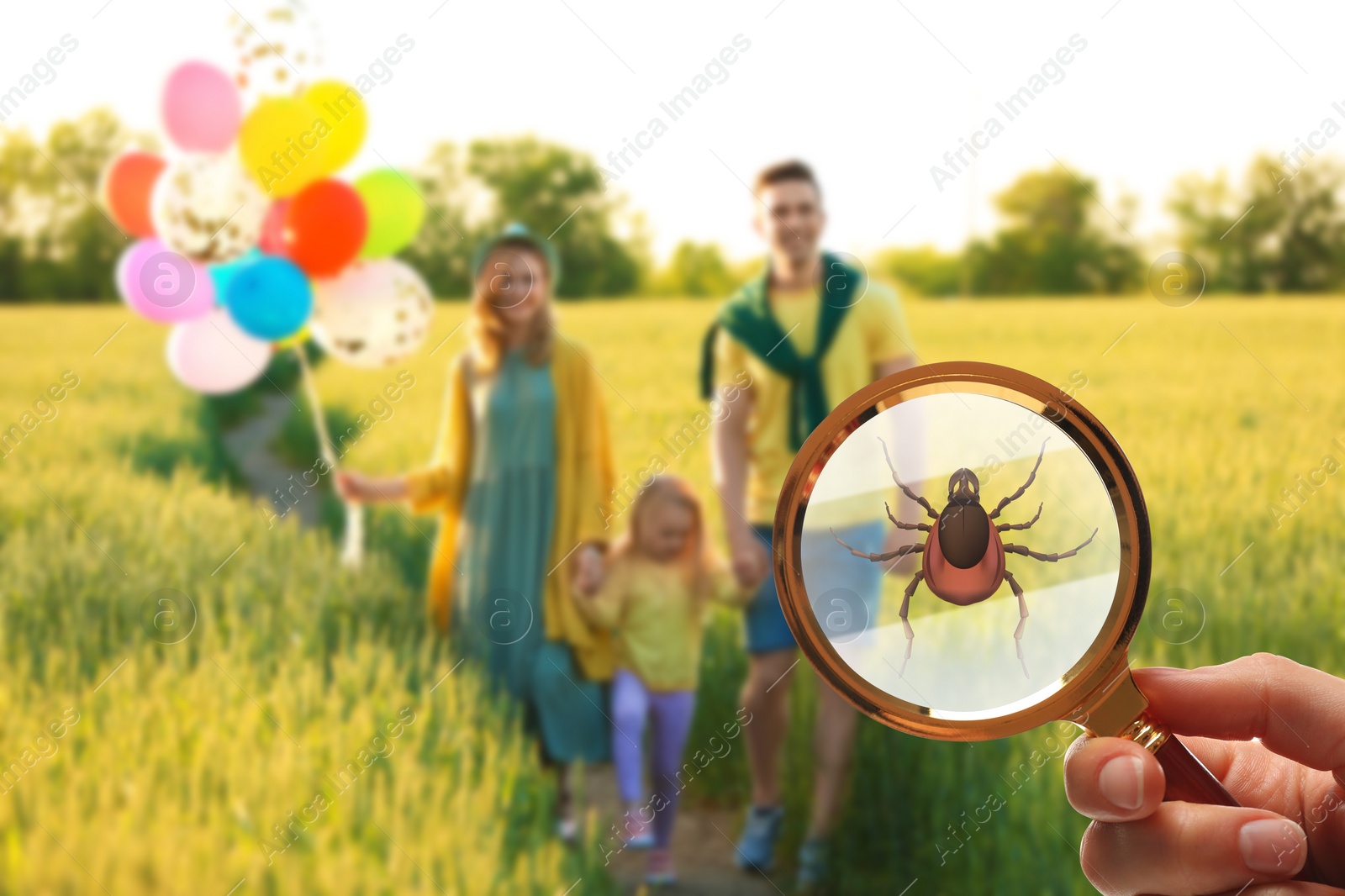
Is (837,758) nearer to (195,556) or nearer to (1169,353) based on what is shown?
(195,556)

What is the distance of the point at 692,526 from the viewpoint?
11.2 ft

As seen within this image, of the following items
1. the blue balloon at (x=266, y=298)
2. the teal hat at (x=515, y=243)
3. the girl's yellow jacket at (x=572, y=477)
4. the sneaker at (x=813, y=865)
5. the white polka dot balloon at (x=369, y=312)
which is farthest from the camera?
the white polka dot balloon at (x=369, y=312)

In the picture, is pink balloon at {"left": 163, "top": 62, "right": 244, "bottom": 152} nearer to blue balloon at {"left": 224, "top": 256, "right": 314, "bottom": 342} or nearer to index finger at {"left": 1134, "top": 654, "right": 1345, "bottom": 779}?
blue balloon at {"left": 224, "top": 256, "right": 314, "bottom": 342}

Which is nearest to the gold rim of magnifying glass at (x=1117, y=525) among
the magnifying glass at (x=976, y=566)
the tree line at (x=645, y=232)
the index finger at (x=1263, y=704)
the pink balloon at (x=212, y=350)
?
the magnifying glass at (x=976, y=566)

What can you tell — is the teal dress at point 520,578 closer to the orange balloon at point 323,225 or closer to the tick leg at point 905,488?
the orange balloon at point 323,225

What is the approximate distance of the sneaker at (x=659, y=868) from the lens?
3328mm

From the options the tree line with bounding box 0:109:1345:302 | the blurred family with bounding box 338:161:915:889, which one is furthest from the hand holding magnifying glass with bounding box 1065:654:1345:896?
the tree line with bounding box 0:109:1345:302

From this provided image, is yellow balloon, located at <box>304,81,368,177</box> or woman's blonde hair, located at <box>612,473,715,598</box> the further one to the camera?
yellow balloon, located at <box>304,81,368,177</box>

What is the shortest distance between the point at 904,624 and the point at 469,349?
298 centimetres

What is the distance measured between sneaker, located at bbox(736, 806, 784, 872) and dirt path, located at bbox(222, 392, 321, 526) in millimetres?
3513

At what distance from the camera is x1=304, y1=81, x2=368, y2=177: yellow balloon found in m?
3.84

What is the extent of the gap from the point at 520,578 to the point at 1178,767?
2993 mm

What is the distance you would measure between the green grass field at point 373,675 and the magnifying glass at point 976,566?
126 cm

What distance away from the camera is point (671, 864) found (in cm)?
350
